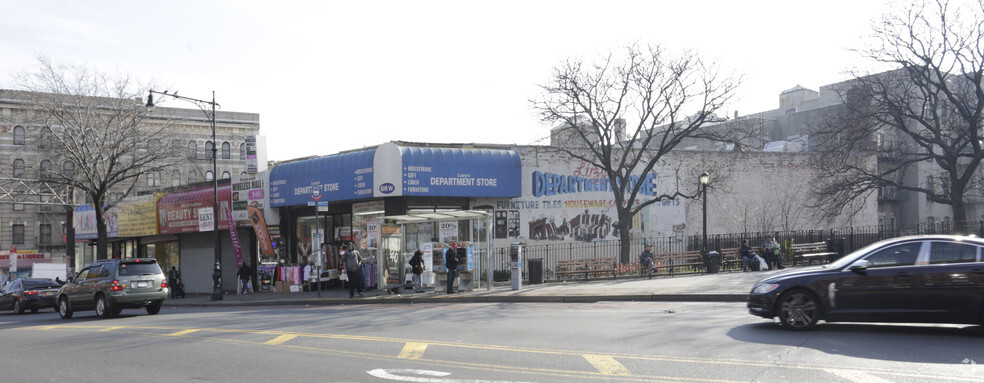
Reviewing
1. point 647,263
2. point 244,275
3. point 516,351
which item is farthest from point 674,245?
point 516,351

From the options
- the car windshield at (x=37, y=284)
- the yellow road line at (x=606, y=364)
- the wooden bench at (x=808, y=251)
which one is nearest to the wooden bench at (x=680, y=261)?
the wooden bench at (x=808, y=251)

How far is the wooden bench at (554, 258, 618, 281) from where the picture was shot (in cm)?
2795

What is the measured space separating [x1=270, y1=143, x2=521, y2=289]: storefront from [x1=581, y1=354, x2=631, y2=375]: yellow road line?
15900mm

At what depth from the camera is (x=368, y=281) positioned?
28.8m

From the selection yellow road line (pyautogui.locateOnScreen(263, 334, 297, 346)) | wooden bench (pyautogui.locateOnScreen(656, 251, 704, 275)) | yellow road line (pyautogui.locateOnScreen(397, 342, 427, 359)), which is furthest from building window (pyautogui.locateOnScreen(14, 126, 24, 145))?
yellow road line (pyautogui.locateOnScreen(397, 342, 427, 359))

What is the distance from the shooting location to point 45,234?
70.3 metres

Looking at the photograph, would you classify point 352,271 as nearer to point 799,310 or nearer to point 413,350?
point 413,350

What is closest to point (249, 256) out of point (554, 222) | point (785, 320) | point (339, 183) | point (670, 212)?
point (339, 183)

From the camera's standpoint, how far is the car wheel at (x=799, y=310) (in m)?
11.4

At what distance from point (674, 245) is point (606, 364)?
2712cm

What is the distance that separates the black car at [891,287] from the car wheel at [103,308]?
1712 centimetres

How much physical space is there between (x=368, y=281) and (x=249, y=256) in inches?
473

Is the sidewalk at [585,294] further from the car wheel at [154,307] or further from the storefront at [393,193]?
the car wheel at [154,307]

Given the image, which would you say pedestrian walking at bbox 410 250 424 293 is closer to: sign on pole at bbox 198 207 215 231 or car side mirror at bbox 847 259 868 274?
sign on pole at bbox 198 207 215 231
